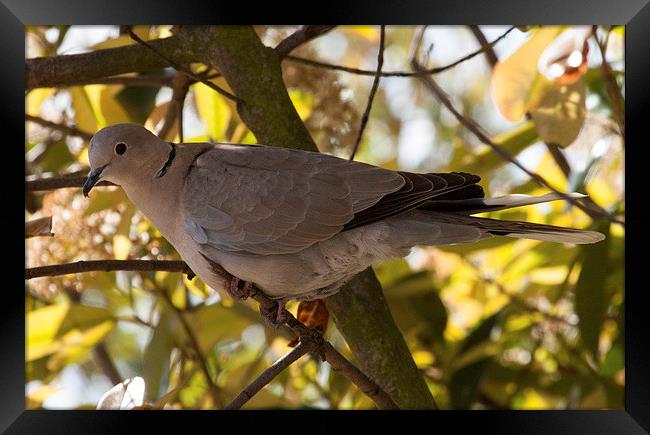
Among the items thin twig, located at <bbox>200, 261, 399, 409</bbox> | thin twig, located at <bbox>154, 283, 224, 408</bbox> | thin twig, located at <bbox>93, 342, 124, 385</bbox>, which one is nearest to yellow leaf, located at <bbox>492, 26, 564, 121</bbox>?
thin twig, located at <bbox>200, 261, 399, 409</bbox>

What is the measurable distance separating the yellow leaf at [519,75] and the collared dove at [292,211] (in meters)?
0.40

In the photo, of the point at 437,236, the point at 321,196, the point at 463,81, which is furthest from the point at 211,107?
the point at 463,81

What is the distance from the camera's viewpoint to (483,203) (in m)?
1.30

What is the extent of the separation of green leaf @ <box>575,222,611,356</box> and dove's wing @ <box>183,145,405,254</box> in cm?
74

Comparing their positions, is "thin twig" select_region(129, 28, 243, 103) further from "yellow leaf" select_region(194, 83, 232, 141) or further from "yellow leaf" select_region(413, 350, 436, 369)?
"yellow leaf" select_region(413, 350, 436, 369)

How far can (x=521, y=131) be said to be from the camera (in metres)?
1.95

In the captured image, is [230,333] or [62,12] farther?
[230,333]

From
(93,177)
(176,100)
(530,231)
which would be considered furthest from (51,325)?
(530,231)

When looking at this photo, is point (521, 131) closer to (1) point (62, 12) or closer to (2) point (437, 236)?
(2) point (437, 236)

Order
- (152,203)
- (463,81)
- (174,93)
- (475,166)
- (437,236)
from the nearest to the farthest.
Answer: (437,236), (152,203), (174,93), (475,166), (463,81)

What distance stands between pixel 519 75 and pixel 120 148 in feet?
2.68

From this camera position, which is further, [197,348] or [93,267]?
[197,348]

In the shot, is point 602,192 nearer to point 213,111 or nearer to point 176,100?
point 213,111

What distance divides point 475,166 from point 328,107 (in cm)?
37
